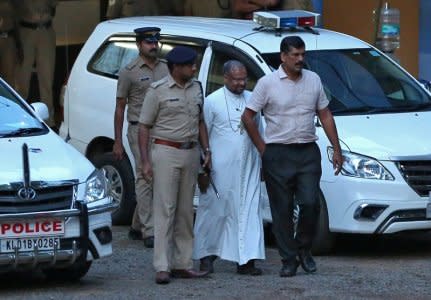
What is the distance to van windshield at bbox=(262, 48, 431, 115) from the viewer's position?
12.0m

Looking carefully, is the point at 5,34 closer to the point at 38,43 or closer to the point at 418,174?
the point at 38,43

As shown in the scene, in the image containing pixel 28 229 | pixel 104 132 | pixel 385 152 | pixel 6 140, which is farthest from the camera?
pixel 104 132

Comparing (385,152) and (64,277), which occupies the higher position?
(385,152)

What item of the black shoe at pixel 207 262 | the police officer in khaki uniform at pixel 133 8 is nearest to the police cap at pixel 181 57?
the black shoe at pixel 207 262

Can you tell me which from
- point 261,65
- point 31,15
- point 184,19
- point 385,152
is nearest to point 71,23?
point 31,15

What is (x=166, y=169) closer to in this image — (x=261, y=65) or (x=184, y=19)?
(x=261, y=65)

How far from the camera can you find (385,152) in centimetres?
1129

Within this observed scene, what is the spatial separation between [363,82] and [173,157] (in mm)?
2728

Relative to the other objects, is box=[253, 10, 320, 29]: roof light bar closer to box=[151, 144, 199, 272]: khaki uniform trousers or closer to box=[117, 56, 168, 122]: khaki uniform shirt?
box=[117, 56, 168, 122]: khaki uniform shirt

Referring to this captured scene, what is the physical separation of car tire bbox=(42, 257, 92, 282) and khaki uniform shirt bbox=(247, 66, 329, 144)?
5.74 feet

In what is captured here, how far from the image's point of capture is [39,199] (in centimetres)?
958

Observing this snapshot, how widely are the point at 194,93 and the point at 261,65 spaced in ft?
5.19

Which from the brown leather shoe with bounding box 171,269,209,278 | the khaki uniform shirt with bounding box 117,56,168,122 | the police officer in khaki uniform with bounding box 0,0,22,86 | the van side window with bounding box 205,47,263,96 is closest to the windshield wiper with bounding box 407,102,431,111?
the van side window with bounding box 205,47,263,96

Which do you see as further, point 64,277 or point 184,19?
point 184,19
